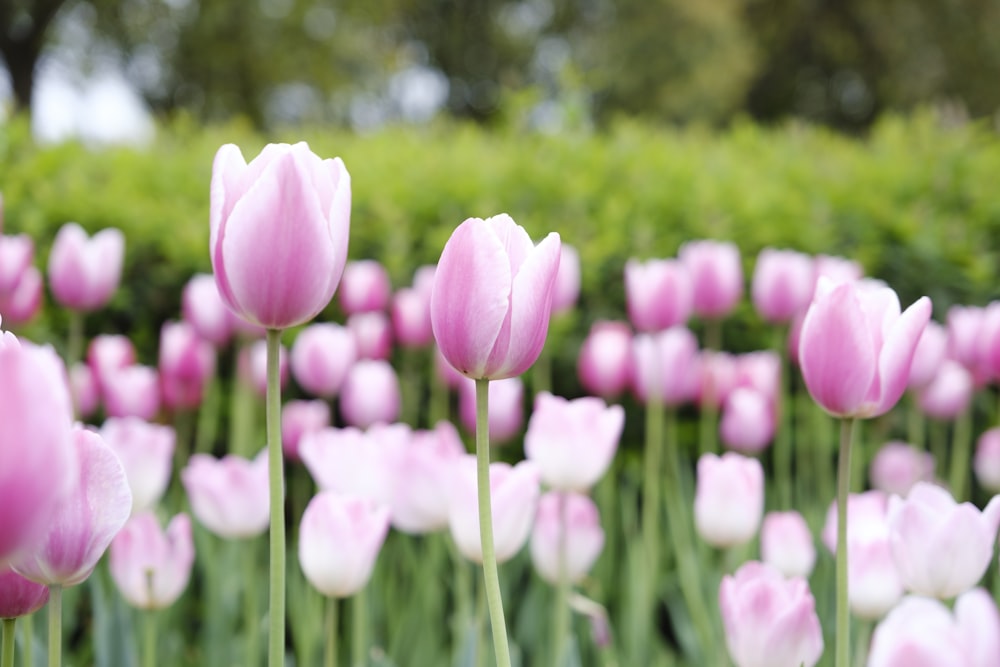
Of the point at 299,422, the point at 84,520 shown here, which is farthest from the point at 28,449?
the point at 299,422

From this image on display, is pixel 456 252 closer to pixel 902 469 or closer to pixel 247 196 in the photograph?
pixel 247 196

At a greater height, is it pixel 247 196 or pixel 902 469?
pixel 247 196

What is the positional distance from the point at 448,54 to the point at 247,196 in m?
26.1

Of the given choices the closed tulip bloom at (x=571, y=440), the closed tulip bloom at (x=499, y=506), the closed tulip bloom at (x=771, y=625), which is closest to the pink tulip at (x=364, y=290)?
the closed tulip bloom at (x=571, y=440)

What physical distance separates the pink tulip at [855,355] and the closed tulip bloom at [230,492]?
0.93 m

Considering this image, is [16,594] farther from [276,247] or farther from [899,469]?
[899,469]

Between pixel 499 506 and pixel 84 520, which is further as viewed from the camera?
pixel 499 506

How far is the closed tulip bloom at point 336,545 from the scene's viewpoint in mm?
1222

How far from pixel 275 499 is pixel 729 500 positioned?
0.92 metres

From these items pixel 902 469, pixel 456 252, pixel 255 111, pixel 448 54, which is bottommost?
pixel 902 469

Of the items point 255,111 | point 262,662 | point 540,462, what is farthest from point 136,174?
point 255,111

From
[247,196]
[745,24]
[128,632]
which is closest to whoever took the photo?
[247,196]

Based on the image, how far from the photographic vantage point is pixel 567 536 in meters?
1.71

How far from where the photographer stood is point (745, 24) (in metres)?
23.7
